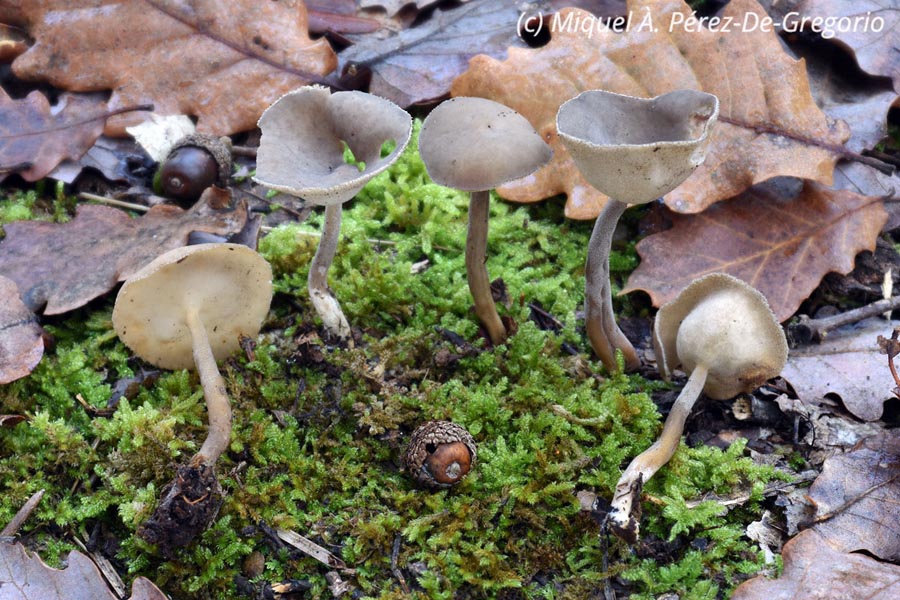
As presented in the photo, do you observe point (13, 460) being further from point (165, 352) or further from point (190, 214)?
point (190, 214)

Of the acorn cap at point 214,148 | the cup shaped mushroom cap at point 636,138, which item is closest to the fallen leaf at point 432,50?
the acorn cap at point 214,148

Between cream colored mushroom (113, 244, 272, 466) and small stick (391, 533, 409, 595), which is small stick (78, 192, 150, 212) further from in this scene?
small stick (391, 533, 409, 595)

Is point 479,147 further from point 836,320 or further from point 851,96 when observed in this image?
point 851,96

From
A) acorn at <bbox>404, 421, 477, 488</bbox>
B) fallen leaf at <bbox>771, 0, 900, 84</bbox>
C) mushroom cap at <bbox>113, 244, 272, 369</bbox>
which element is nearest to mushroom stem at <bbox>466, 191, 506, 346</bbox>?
acorn at <bbox>404, 421, 477, 488</bbox>

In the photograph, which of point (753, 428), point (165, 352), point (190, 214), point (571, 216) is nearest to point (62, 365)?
point (165, 352)

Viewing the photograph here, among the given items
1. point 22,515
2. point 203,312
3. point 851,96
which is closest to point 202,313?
point 203,312

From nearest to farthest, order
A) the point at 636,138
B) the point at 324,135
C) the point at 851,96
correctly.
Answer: the point at 636,138 < the point at 324,135 < the point at 851,96
